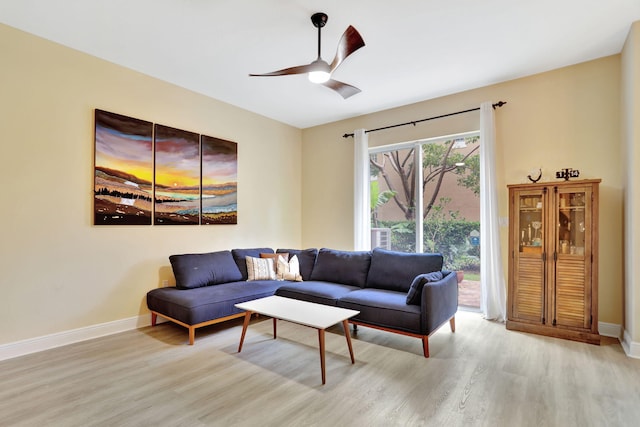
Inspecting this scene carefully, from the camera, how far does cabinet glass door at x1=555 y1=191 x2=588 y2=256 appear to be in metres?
3.29

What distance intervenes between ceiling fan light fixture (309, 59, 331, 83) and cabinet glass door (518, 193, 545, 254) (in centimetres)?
256

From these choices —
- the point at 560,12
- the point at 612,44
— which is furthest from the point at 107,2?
the point at 612,44

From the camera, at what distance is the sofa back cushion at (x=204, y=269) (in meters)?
3.79

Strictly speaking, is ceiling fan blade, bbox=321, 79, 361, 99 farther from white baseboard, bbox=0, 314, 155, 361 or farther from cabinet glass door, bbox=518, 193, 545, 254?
white baseboard, bbox=0, 314, 155, 361

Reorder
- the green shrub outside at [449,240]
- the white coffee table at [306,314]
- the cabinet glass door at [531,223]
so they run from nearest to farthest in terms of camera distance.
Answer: the white coffee table at [306,314], the cabinet glass door at [531,223], the green shrub outside at [449,240]

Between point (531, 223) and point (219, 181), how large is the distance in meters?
4.02

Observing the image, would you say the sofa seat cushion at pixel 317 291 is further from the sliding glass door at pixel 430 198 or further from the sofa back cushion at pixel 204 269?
the sliding glass door at pixel 430 198

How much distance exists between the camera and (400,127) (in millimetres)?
4934

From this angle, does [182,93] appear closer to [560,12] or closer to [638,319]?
[560,12]

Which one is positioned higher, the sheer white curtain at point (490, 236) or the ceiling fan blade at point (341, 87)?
the ceiling fan blade at point (341, 87)

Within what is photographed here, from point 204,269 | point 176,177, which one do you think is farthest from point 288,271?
point 176,177

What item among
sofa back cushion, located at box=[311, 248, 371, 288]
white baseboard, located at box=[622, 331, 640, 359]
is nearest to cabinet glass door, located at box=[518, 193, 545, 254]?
white baseboard, located at box=[622, 331, 640, 359]

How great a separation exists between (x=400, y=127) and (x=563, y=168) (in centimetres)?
217

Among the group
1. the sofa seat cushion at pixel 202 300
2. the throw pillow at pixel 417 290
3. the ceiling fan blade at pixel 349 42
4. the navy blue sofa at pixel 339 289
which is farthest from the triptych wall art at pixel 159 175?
the throw pillow at pixel 417 290
